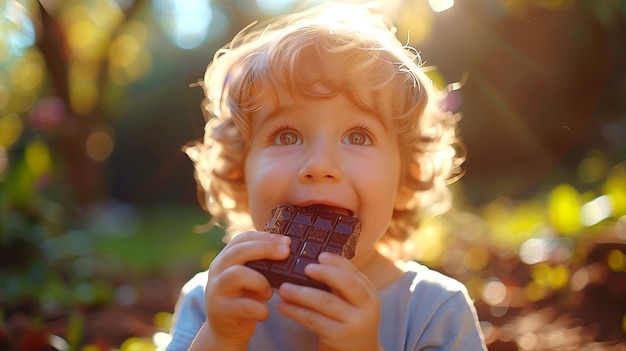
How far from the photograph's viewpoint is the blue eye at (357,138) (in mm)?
1875

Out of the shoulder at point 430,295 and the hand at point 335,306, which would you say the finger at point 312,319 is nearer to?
the hand at point 335,306

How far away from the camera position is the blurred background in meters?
3.21

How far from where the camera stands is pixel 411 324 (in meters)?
1.92

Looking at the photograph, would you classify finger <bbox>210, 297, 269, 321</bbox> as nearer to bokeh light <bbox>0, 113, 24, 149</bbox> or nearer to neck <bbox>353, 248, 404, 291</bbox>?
neck <bbox>353, 248, 404, 291</bbox>

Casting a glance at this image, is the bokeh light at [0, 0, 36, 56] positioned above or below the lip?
above

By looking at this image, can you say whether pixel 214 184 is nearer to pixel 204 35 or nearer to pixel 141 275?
pixel 141 275

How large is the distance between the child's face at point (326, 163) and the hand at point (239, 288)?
24cm

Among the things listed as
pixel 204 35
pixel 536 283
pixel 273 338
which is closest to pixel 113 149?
pixel 204 35

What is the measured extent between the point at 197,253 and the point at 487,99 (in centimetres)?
367

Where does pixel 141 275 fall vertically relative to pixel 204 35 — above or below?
below

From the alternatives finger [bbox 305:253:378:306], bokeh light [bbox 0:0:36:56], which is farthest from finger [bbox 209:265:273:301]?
bokeh light [bbox 0:0:36:56]

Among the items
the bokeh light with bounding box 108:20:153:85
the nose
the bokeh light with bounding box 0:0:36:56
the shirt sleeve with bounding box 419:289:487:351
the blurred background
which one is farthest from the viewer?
the bokeh light with bounding box 108:20:153:85

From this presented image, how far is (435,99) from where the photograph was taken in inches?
93.0

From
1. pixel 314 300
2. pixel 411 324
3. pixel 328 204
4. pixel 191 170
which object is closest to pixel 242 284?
pixel 314 300
